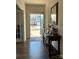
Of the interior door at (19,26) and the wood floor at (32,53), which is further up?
the interior door at (19,26)

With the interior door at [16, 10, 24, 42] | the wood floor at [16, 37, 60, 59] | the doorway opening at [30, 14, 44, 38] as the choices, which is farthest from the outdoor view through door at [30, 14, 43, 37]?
the wood floor at [16, 37, 60, 59]

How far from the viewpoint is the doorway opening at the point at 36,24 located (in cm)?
1225

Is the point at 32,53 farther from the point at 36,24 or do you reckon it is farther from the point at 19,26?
the point at 36,24

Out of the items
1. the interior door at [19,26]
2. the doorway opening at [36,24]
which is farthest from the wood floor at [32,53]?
the doorway opening at [36,24]

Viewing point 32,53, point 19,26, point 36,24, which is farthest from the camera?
point 36,24

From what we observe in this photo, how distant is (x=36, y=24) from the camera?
12.3 metres

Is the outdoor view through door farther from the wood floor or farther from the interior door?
the wood floor

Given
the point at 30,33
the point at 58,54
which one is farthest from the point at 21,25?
the point at 58,54

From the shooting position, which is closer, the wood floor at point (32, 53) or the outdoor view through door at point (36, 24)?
the wood floor at point (32, 53)

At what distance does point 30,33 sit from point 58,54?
6.61m

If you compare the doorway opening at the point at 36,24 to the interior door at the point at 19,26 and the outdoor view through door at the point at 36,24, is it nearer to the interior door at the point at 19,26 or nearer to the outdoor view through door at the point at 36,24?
the outdoor view through door at the point at 36,24

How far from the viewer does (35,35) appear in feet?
41.0

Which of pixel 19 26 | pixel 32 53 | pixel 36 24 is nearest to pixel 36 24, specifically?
pixel 36 24
